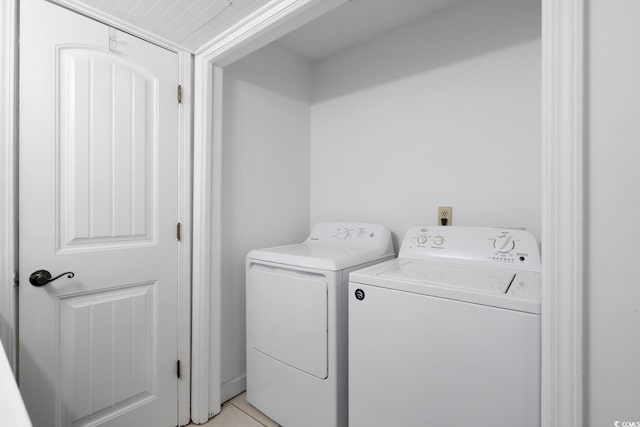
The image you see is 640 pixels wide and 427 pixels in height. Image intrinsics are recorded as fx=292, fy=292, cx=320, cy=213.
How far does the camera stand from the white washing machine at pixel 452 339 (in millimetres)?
909

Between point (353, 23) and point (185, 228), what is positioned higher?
point (353, 23)

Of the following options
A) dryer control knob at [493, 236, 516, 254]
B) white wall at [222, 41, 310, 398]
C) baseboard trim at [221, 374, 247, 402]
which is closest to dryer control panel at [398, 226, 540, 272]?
dryer control knob at [493, 236, 516, 254]

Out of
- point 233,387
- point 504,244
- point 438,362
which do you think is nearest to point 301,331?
point 438,362

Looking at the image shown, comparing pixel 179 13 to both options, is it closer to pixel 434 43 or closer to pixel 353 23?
pixel 353 23

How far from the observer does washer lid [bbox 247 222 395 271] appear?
1.47 metres

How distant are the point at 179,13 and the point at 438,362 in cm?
182

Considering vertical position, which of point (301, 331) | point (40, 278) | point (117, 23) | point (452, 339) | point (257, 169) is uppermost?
point (117, 23)

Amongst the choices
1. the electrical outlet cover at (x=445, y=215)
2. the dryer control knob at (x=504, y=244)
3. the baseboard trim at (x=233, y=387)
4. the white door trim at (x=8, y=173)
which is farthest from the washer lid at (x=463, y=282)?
the white door trim at (x=8, y=173)

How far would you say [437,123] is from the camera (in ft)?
5.98

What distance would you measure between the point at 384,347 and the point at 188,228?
1.20m

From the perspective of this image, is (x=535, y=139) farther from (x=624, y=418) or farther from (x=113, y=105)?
(x=113, y=105)

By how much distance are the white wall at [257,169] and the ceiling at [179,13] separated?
0.40 metres

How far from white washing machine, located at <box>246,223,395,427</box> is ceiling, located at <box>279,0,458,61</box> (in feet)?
4.46

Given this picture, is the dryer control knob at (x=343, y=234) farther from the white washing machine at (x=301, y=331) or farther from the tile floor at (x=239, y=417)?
the tile floor at (x=239, y=417)
